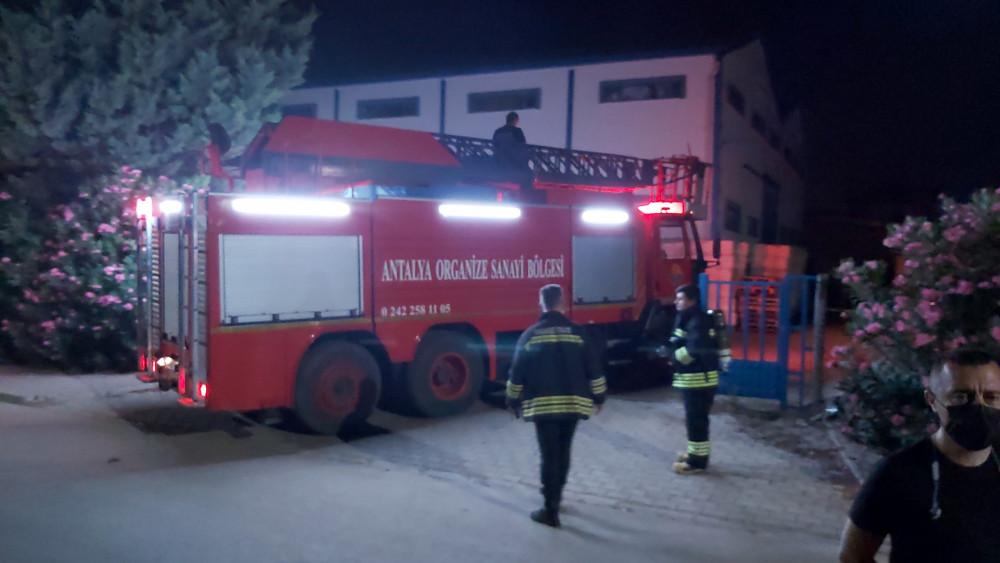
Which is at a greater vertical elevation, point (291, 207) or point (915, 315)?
point (291, 207)

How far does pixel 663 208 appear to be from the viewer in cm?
1074

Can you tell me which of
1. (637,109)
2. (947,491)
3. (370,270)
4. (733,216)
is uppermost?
(637,109)

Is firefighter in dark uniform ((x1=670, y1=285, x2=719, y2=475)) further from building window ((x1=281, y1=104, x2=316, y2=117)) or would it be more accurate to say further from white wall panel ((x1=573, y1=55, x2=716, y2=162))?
building window ((x1=281, y1=104, x2=316, y2=117))

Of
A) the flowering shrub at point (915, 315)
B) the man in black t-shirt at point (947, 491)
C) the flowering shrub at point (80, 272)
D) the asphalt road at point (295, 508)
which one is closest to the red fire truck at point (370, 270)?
the asphalt road at point (295, 508)

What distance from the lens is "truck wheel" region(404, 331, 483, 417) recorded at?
826 centimetres

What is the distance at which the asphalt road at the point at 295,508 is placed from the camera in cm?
454

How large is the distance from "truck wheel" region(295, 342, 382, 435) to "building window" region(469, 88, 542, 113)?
13753mm

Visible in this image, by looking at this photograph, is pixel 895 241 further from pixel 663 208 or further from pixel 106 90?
pixel 106 90

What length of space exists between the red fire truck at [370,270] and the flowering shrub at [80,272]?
3.17m

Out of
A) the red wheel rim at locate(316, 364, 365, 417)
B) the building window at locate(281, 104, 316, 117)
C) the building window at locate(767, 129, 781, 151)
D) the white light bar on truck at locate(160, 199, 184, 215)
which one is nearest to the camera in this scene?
the white light bar on truck at locate(160, 199, 184, 215)

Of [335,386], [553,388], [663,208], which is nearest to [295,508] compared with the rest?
[553,388]

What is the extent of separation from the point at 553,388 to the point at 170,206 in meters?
4.70

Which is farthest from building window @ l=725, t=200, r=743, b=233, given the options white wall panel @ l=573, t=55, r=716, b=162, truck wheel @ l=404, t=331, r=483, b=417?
truck wheel @ l=404, t=331, r=483, b=417

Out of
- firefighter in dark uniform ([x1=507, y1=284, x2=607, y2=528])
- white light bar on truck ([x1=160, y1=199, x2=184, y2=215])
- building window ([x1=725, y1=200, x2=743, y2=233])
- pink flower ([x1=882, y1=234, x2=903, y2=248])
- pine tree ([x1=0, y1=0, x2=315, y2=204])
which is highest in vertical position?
pine tree ([x1=0, y1=0, x2=315, y2=204])
